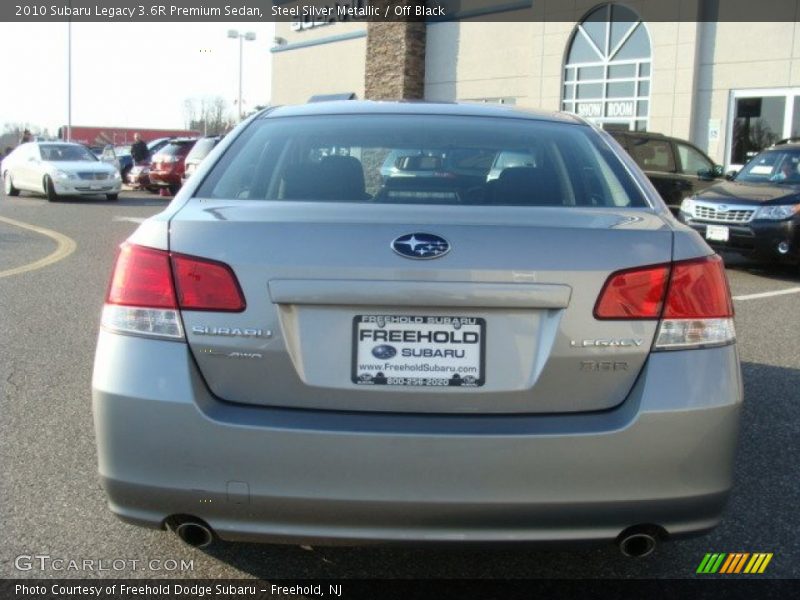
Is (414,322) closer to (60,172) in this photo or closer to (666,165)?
(666,165)

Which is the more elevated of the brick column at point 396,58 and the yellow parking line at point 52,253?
the brick column at point 396,58

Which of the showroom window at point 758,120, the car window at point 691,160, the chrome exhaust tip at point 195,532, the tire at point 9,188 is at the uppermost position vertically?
the showroom window at point 758,120

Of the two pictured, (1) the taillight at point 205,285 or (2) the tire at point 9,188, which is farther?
(2) the tire at point 9,188

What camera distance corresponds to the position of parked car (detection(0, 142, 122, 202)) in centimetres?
2133

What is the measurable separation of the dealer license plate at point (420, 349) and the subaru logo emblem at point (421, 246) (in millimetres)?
172

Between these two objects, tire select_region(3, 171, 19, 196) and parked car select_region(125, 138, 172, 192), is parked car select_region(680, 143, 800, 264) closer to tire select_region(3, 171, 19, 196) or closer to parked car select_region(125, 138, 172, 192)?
parked car select_region(125, 138, 172, 192)

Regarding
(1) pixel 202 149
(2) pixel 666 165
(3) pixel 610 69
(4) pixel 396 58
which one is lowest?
(1) pixel 202 149

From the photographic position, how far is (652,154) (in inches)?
579

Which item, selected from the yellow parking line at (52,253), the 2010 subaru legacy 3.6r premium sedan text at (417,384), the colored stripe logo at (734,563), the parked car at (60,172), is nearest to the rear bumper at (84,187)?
the parked car at (60,172)

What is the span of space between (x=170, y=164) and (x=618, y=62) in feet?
38.7

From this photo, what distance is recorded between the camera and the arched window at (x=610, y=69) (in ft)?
74.2

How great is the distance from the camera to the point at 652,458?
250 centimetres

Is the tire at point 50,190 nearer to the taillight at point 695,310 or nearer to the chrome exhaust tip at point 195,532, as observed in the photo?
the chrome exhaust tip at point 195,532

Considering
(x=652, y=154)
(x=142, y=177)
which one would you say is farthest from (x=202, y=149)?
(x=652, y=154)
